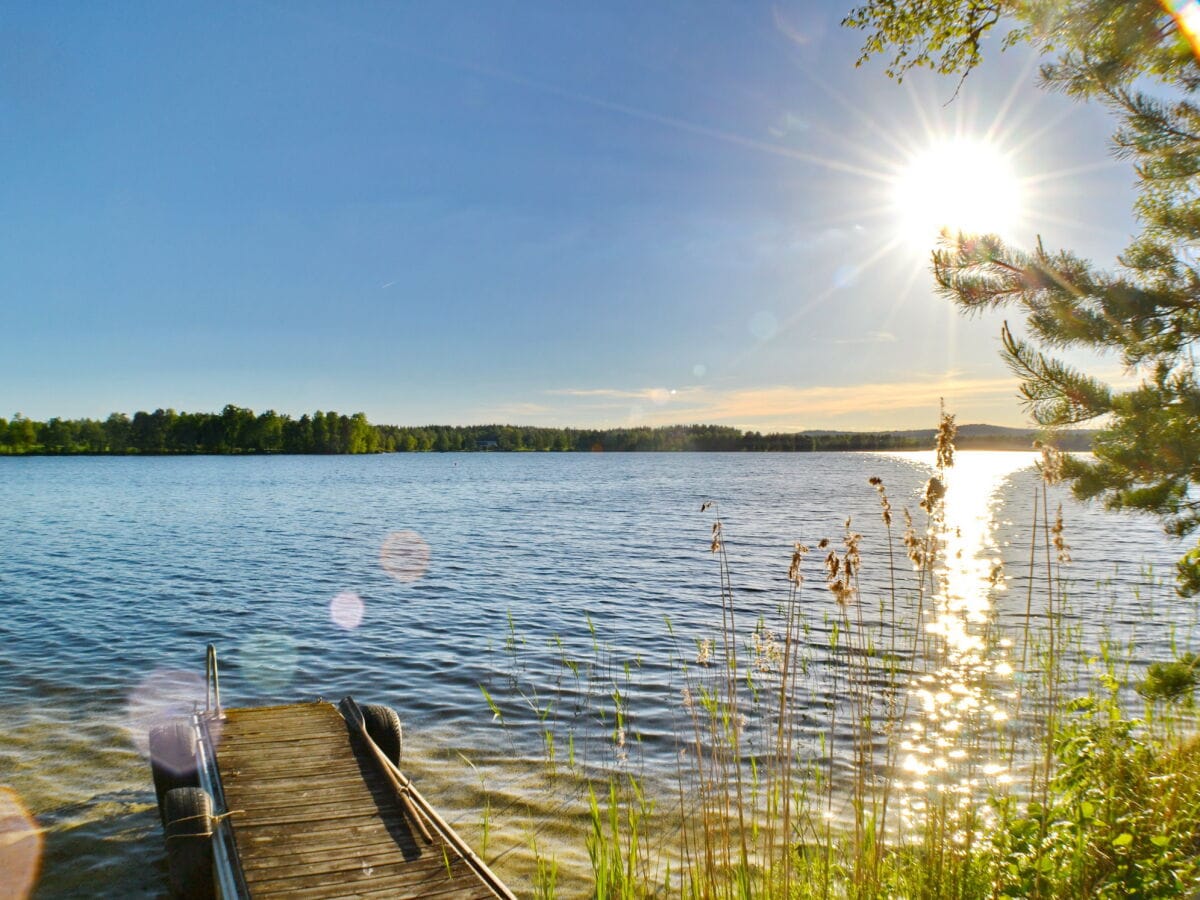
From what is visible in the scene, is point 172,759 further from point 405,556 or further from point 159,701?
point 405,556

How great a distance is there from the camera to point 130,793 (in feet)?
28.7

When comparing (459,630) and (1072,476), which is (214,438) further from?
(1072,476)

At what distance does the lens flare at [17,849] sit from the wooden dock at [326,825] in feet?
5.63

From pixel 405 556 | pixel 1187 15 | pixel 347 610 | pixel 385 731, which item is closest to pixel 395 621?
pixel 347 610

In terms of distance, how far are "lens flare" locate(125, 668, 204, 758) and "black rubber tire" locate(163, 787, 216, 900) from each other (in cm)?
465

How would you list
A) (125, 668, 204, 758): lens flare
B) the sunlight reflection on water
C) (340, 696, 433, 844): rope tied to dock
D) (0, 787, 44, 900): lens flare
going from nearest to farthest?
the sunlight reflection on water < (340, 696, 433, 844): rope tied to dock < (0, 787, 44, 900): lens flare < (125, 668, 204, 758): lens flare

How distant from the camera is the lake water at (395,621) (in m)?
8.66

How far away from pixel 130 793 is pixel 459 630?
8530 millimetres

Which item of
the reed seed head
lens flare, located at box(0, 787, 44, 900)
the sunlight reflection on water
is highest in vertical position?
the reed seed head

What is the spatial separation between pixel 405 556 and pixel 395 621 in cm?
1119

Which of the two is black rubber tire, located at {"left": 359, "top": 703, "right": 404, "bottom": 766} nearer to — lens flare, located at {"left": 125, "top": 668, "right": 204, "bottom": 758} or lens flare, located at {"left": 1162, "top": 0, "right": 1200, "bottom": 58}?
lens flare, located at {"left": 125, "top": 668, "right": 204, "bottom": 758}

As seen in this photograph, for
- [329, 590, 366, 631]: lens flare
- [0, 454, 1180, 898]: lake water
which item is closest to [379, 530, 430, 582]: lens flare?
[0, 454, 1180, 898]: lake water

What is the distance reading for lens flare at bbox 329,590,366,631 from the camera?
1783cm

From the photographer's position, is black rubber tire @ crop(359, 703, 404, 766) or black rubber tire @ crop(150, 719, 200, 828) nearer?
black rubber tire @ crop(150, 719, 200, 828)
